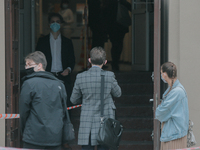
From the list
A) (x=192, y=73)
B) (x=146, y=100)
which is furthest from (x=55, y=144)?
(x=146, y=100)

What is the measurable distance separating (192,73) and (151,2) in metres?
3.73

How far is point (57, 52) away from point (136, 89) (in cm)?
181

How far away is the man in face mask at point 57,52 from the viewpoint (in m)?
6.49

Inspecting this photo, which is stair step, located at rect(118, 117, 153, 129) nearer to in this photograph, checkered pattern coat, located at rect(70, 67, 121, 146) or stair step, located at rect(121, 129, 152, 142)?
stair step, located at rect(121, 129, 152, 142)

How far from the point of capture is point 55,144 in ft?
12.3

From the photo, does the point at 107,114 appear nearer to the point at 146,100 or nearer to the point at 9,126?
the point at 9,126

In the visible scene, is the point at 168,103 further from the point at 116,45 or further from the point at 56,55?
the point at 116,45

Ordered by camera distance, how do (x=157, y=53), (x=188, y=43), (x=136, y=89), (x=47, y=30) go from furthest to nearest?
(x=47, y=30)
(x=136, y=89)
(x=188, y=43)
(x=157, y=53)

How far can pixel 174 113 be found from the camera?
395cm

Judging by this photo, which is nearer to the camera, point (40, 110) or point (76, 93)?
point (40, 110)

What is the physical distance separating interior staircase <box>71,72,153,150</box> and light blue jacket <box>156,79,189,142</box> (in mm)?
2127

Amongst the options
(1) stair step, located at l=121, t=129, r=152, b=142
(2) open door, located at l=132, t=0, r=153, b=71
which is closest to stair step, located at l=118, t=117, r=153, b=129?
(1) stair step, located at l=121, t=129, r=152, b=142

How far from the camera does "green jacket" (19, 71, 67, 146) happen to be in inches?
144
